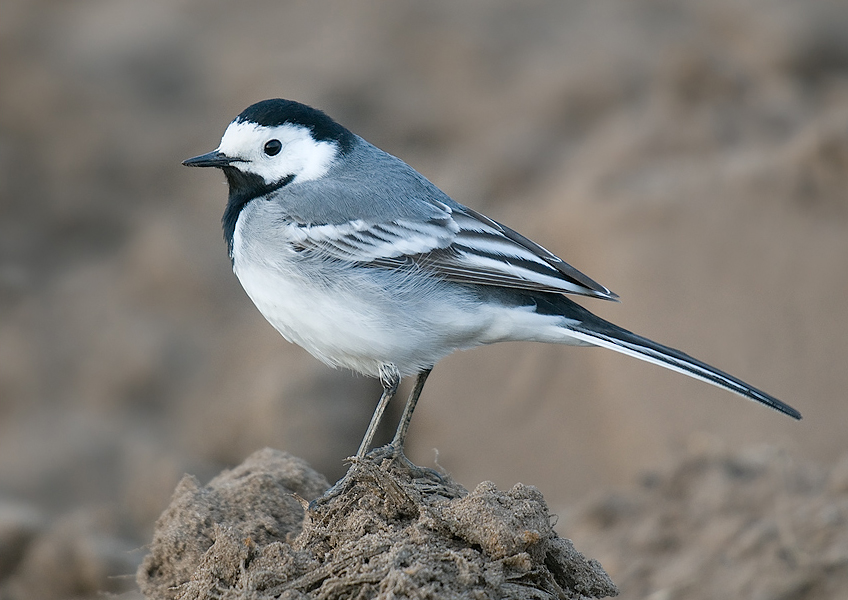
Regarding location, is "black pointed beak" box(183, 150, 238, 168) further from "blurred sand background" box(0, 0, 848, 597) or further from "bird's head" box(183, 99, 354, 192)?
"blurred sand background" box(0, 0, 848, 597)

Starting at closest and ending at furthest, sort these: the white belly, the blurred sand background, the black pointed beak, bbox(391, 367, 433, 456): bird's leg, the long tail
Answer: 1. the long tail
2. bbox(391, 367, 433, 456): bird's leg
3. the white belly
4. the black pointed beak
5. the blurred sand background

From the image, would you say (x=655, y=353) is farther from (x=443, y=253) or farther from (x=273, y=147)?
(x=273, y=147)

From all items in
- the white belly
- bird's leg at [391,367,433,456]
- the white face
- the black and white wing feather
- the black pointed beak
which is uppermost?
the white face

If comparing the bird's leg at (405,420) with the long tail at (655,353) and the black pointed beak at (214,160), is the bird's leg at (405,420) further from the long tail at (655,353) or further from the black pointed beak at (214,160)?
the black pointed beak at (214,160)

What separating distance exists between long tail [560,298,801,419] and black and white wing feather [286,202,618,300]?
17cm

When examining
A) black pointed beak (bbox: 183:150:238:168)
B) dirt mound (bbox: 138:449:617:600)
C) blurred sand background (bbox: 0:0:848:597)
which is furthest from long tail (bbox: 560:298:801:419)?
blurred sand background (bbox: 0:0:848:597)

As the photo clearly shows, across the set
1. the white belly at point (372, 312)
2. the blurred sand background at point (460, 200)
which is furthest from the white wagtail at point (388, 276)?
the blurred sand background at point (460, 200)

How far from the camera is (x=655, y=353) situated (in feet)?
15.6

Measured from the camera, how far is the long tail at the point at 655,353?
463 cm

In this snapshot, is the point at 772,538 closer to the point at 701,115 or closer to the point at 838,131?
the point at 838,131

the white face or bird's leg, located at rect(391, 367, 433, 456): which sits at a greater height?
the white face

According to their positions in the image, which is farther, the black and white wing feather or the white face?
the white face

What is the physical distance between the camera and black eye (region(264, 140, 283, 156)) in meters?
5.49

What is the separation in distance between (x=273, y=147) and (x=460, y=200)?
5.35 meters
